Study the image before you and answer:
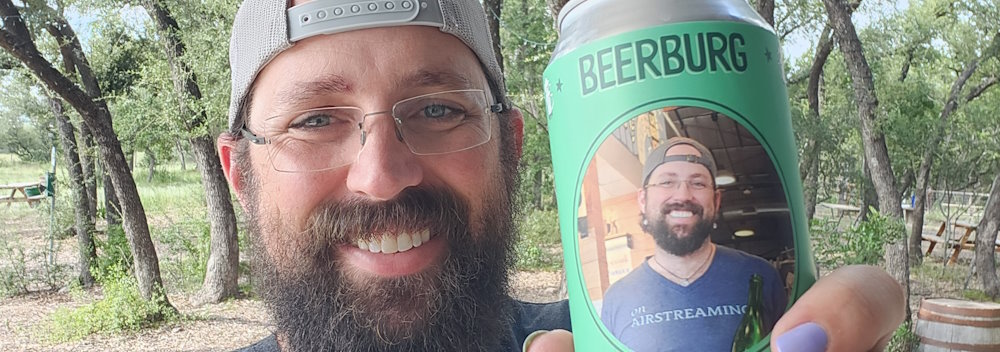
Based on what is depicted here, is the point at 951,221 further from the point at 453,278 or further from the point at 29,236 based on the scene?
the point at 29,236

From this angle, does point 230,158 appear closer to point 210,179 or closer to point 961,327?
point 961,327

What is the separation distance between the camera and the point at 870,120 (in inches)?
142

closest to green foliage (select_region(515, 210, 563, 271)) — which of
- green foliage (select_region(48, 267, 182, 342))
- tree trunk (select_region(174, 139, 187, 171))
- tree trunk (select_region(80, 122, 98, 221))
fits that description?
green foliage (select_region(48, 267, 182, 342))

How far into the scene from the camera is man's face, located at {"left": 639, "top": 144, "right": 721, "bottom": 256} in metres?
0.45

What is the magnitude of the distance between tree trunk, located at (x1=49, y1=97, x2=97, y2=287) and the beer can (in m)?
5.10

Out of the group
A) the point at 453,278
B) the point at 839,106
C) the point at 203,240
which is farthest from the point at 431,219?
the point at 839,106

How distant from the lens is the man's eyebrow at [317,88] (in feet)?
2.52

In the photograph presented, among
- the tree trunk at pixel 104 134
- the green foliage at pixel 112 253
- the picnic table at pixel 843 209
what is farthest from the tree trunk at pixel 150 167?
the picnic table at pixel 843 209

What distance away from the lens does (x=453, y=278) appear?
869 millimetres

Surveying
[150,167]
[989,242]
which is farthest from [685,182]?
[150,167]

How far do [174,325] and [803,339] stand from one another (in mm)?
4092

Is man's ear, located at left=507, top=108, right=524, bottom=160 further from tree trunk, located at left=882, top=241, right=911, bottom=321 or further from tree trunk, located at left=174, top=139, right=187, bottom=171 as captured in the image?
tree trunk, located at left=174, top=139, right=187, bottom=171

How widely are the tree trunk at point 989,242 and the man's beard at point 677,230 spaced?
5117 mm

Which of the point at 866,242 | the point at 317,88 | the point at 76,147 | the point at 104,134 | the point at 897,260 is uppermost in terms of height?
the point at 76,147
